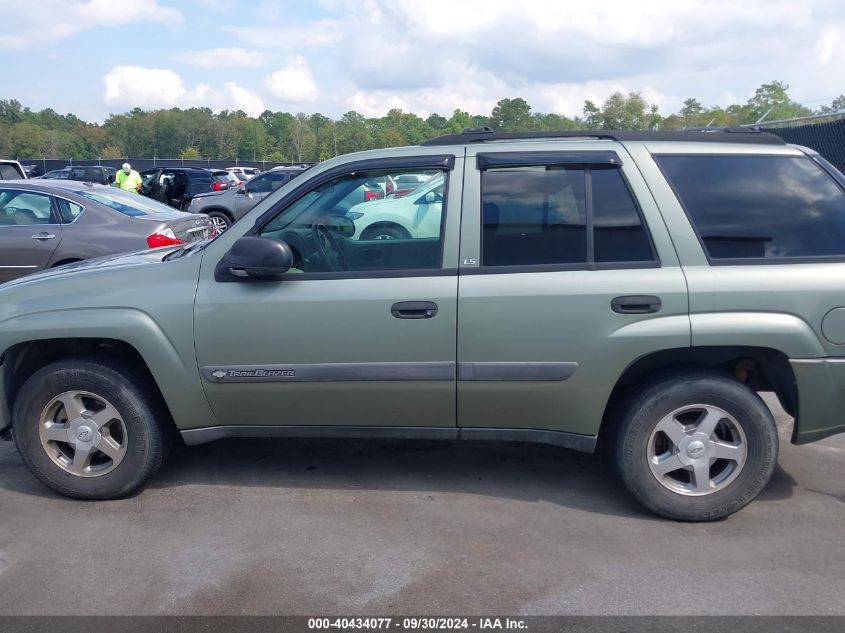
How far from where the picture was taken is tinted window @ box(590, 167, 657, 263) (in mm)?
3855

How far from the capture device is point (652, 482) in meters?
3.90

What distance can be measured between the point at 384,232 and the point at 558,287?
103 cm

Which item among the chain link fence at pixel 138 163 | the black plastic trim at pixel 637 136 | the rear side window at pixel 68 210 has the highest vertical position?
the chain link fence at pixel 138 163

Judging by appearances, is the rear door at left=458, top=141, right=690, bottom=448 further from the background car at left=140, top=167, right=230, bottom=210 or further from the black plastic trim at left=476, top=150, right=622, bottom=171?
the background car at left=140, top=167, right=230, bottom=210

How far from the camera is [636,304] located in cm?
376

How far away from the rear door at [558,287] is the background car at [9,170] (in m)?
A: 11.6

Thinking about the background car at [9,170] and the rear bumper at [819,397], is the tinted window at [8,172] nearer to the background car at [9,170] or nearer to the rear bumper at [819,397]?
the background car at [9,170]

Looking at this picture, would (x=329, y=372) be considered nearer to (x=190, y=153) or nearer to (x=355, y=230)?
(x=355, y=230)

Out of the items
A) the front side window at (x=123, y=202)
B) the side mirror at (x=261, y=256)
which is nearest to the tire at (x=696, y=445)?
the side mirror at (x=261, y=256)

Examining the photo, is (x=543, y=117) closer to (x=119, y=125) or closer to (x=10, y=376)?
(x=10, y=376)

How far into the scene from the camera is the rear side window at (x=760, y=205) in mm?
3822

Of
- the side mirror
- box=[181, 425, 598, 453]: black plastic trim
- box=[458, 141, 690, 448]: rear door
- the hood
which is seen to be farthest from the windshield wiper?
box=[458, 141, 690, 448]: rear door

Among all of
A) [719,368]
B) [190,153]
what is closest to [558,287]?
[719,368]

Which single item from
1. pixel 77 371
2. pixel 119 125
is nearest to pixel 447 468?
pixel 77 371
